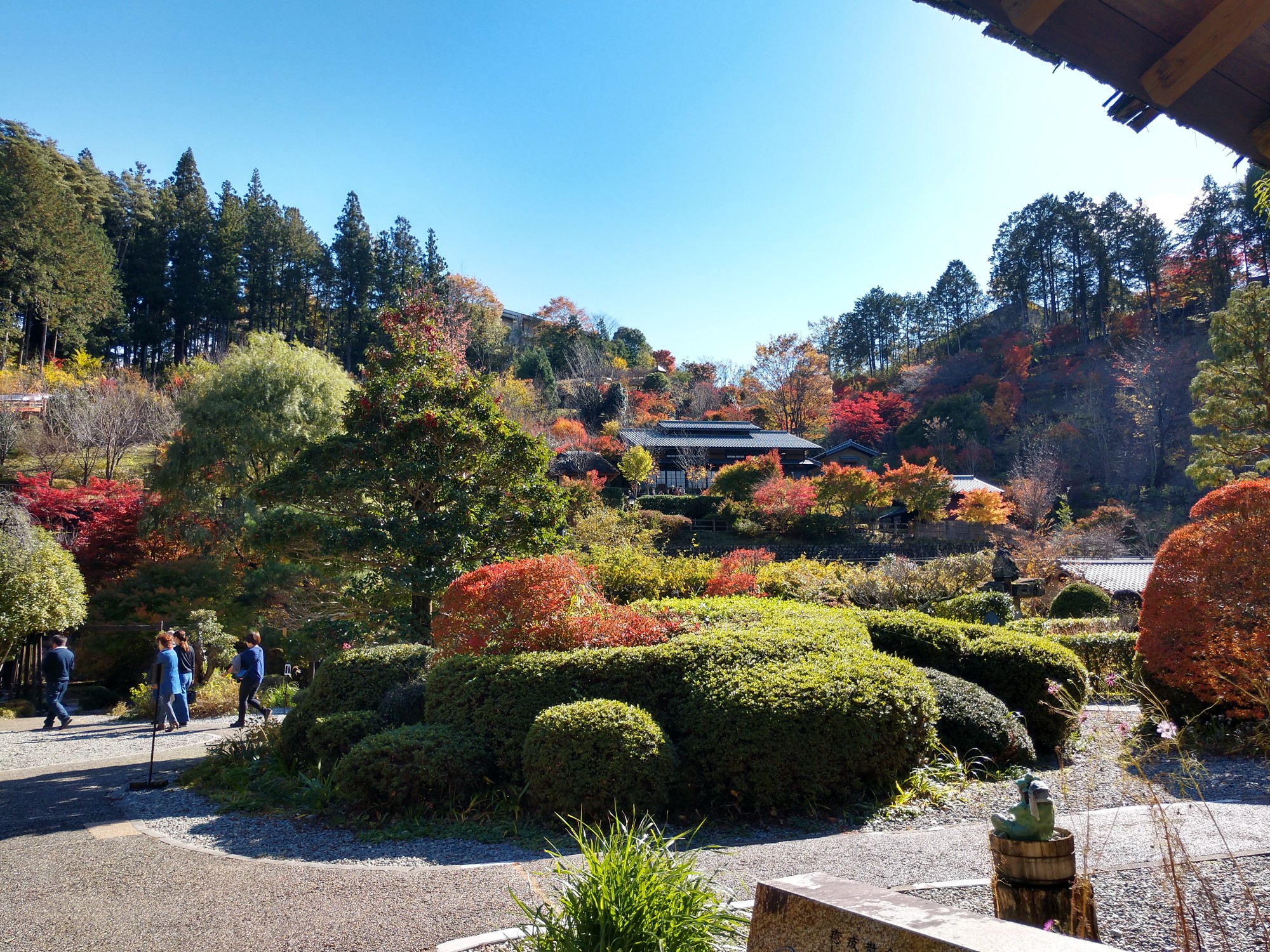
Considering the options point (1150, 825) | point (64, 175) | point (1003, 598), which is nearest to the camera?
point (1150, 825)

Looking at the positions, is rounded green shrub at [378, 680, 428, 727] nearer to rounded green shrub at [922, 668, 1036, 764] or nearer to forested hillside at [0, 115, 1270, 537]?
rounded green shrub at [922, 668, 1036, 764]

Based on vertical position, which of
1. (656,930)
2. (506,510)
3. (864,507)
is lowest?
(656,930)

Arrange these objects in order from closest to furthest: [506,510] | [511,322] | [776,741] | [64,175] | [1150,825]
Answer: [1150,825] < [776,741] < [506,510] < [64,175] < [511,322]

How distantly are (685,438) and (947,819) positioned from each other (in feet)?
117

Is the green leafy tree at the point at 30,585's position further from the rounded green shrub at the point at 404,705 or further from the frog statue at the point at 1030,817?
the frog statue at the point at 1030,817

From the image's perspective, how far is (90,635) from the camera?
17000mm

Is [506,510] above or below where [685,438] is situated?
below

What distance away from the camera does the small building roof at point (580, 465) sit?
1455 inches

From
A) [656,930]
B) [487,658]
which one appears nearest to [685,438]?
[487,658]

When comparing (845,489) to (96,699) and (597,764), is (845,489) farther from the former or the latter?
(597,764)

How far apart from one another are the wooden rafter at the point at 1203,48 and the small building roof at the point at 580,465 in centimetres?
3438

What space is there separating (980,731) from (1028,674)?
4.70 ft

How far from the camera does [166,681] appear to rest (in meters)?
10.2

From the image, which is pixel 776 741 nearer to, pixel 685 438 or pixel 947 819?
pixel 947 819
